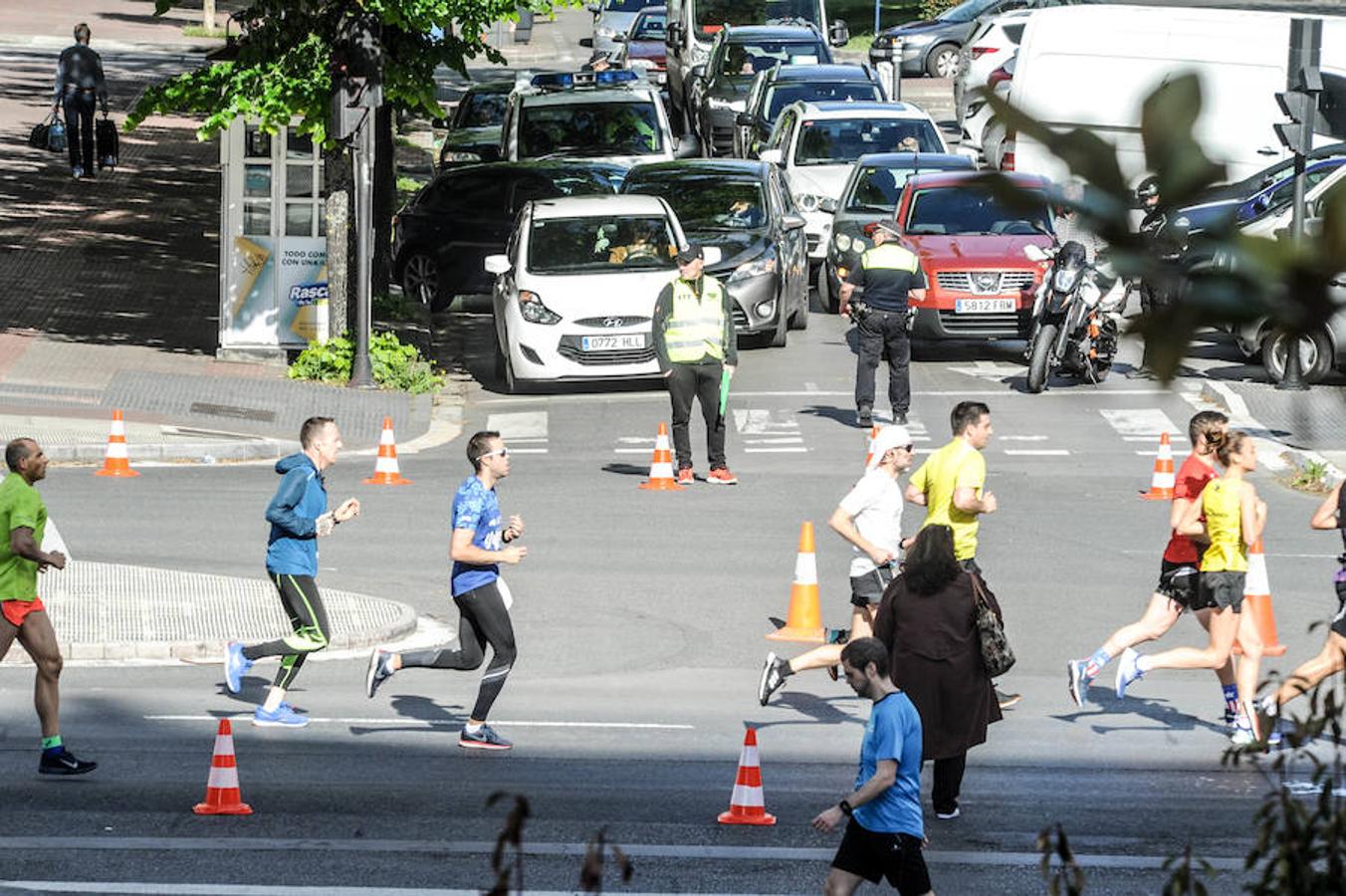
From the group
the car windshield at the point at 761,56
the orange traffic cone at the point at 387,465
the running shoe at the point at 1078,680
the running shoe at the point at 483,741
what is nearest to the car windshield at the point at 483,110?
the car windshield at the point at 761,56

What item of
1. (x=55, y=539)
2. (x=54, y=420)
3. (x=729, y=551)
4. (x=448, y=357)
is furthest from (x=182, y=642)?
(x=448, y=357)

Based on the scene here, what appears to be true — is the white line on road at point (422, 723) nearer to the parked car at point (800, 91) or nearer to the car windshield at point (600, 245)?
the car windshield at point (600, 245)

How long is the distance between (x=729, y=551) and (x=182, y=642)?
14.2 ft

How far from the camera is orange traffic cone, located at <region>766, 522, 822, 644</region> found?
519 inches

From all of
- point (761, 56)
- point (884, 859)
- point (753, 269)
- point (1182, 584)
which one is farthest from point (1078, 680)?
point (761, 56)

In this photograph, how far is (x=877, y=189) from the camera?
2644 cm

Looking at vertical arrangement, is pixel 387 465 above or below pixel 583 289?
below

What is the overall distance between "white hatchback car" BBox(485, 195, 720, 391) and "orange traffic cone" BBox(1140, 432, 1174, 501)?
4.97m

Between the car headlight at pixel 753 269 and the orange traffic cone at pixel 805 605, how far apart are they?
10465 millimetres

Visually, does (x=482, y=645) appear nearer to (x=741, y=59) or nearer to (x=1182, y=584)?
(x=1182, y=584)

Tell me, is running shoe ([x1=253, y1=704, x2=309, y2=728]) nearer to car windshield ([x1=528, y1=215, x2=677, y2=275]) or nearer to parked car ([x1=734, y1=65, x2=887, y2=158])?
A: car windshield ([x1=528, y1=215, x2=677, y2=275])

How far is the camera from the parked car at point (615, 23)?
53.2m

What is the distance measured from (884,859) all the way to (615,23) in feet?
158

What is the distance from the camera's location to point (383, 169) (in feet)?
86.7
